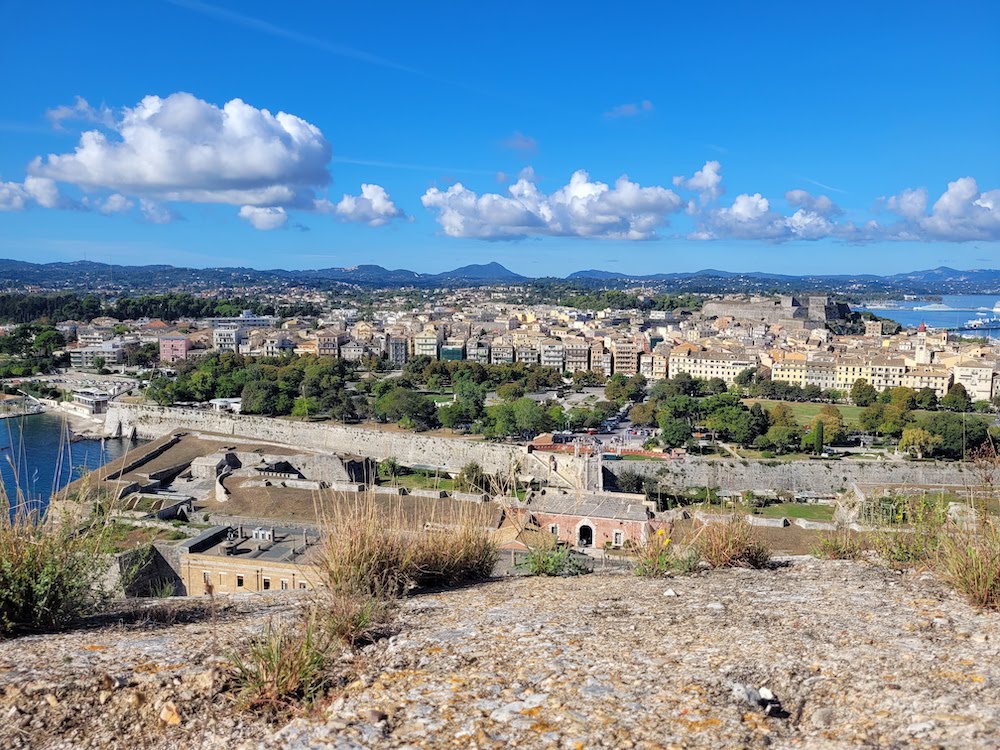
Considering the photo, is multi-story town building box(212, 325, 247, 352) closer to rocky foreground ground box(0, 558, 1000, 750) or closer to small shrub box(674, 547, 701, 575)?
small shrub box(674, 547, 701, 575)

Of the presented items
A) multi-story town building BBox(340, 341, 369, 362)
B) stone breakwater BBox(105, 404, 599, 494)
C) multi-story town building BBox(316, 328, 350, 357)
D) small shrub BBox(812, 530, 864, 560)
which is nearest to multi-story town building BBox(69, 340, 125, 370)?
multi-story town building BBox(316, 328, 350, 357)

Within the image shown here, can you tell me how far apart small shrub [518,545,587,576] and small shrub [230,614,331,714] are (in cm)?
179

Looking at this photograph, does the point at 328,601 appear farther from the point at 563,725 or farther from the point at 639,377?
the point at 639,377

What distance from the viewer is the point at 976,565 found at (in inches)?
115

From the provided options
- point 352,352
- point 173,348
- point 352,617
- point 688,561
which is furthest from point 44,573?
point 173,348

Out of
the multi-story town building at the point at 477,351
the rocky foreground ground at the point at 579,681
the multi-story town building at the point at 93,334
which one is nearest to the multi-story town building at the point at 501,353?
the multi-story town building at the point at 477,351

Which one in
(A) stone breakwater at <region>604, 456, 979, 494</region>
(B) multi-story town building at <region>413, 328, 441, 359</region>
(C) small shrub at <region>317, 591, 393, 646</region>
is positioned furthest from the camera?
(B) multi-story town building at <region>413, 328, 441, 359</region>

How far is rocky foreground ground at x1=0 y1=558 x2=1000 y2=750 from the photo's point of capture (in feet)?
6.68

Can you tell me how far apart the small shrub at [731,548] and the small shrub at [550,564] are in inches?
25.2

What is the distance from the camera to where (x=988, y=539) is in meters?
3.04

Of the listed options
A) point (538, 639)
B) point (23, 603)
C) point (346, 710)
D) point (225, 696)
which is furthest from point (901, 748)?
point (23, 603)

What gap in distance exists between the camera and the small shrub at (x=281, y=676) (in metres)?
2.20

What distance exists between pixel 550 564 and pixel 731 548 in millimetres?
888

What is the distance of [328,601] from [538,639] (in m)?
0.79
